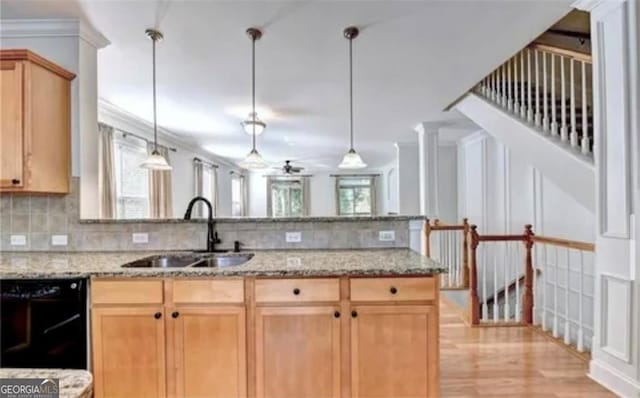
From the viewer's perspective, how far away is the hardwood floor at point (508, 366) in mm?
2553

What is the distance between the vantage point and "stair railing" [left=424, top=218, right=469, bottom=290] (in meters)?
5.16

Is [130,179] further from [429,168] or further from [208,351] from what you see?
[429,168]

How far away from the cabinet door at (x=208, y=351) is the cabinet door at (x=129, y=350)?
0.07 meters

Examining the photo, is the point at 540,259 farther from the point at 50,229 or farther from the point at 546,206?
the point at 50,229

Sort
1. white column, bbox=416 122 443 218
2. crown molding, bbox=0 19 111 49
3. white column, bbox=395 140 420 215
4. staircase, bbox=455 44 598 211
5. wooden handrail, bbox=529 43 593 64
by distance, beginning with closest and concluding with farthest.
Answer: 1. crown molding, bbox=0 19 111 49
2. wooden handrail, bbox=529 43 593 64
3. staircase, bbox=455 44 598 211
4. white column, bbox=416 122 443 218
5. white column, bbox=395 140 420 215

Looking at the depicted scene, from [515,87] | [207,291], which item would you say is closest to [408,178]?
[515,87]

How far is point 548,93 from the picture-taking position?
12.5 feet

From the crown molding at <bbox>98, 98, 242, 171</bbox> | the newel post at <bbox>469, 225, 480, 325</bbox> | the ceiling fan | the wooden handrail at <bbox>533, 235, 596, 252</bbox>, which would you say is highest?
the crown molding at <bbox>98, 98, 242, 171</bbox>

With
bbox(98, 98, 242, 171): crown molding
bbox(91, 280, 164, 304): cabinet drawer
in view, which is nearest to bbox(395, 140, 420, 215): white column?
bbox(98, 98, 242, 171): crown molding

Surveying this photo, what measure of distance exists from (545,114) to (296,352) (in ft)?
9.88

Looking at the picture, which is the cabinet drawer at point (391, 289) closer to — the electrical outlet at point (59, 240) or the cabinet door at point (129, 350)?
the cabinet door at point (129, 350)

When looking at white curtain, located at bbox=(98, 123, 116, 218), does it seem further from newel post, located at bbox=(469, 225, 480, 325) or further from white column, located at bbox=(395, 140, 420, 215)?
white column, located at bbox=(395, 140, 420, 215)

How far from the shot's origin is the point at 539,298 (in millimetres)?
4758

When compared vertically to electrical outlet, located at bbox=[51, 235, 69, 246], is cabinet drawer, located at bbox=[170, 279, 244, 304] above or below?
below
